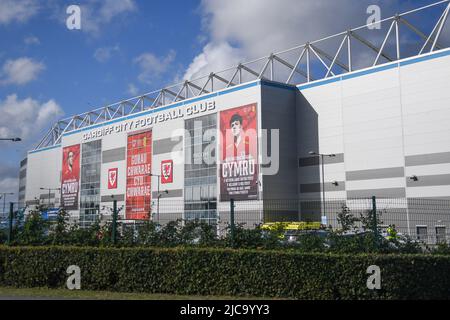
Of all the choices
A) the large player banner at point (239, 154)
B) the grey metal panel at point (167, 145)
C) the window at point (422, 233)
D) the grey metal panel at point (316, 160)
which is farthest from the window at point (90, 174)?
the window at point (422, 233)

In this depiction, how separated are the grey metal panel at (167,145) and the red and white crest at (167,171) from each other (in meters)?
1.44

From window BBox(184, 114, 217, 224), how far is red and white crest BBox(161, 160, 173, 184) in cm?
280

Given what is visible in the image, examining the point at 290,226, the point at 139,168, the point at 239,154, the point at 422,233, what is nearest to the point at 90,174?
the point at 139,168

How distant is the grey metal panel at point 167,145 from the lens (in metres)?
59.1

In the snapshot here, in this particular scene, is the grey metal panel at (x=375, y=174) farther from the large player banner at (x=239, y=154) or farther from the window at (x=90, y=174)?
the window at (x=90, y=174)

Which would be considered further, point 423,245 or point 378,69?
point 378,69

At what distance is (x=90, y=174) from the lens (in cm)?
7344

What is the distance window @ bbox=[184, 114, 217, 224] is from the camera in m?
54.0

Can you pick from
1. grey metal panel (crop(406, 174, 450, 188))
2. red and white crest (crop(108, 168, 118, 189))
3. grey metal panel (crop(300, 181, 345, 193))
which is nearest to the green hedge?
grey metal panel (crop(406, 174, 450, 188))

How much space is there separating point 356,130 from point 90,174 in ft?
137

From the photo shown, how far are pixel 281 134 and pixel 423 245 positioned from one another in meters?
39.3
